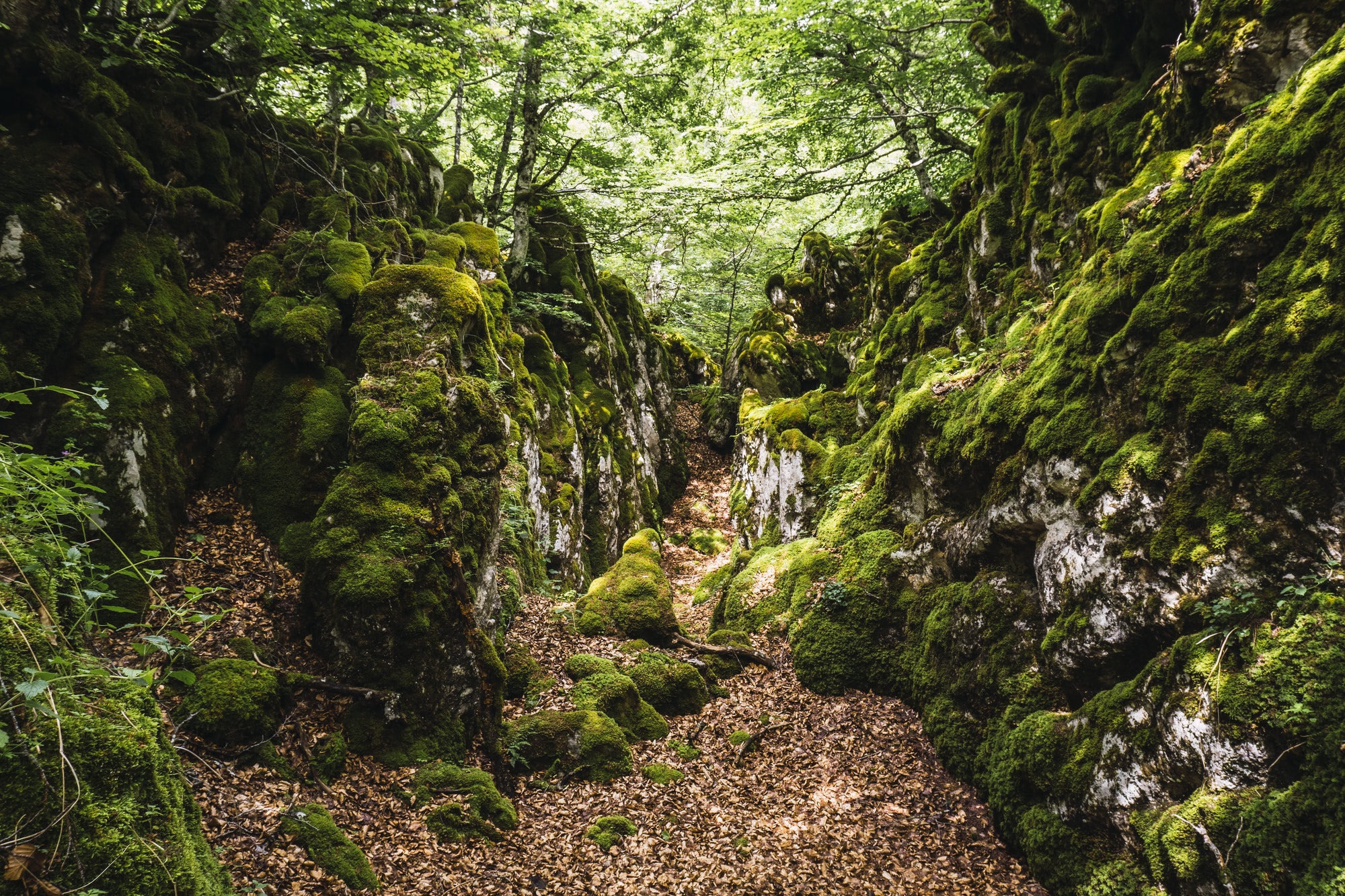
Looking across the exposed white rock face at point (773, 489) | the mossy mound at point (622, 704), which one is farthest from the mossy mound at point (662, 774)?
the exposed white rock face at point (773, 489)

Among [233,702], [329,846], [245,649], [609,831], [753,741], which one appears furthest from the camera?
[753,741]

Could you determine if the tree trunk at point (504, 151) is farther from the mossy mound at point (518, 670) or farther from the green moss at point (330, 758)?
the green moss at point (330, 758)

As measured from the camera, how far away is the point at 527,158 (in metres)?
14.4

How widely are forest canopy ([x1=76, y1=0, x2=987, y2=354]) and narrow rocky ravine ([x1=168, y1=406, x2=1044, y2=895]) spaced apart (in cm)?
711

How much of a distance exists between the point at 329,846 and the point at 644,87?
49.6ft

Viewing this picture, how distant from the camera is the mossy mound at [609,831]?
18.7 ft

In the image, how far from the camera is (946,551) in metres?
7.79

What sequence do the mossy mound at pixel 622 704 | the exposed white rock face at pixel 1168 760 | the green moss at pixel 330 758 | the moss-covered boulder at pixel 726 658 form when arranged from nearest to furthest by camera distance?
the exposed white rock face at pixel 1168 760 → the green moss at pixel 330 758 → the mossy mound at pixel 622 704 → the moss-covered boulder at pixel 726 658

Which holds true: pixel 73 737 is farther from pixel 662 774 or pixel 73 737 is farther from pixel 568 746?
pixel 662 774

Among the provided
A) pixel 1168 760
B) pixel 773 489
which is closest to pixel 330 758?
pixel 1168 760

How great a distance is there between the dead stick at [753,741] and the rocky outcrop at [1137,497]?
3.42 ft

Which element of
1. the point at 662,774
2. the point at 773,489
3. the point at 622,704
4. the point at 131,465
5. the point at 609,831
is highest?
the point at 131,465

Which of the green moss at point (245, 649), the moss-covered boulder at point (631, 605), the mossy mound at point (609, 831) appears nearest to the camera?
the green moss at point (245, 649)

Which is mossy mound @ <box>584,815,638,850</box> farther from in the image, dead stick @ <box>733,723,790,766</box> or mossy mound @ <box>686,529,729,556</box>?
mossy mound @ <box>686,529,729,556</box>
